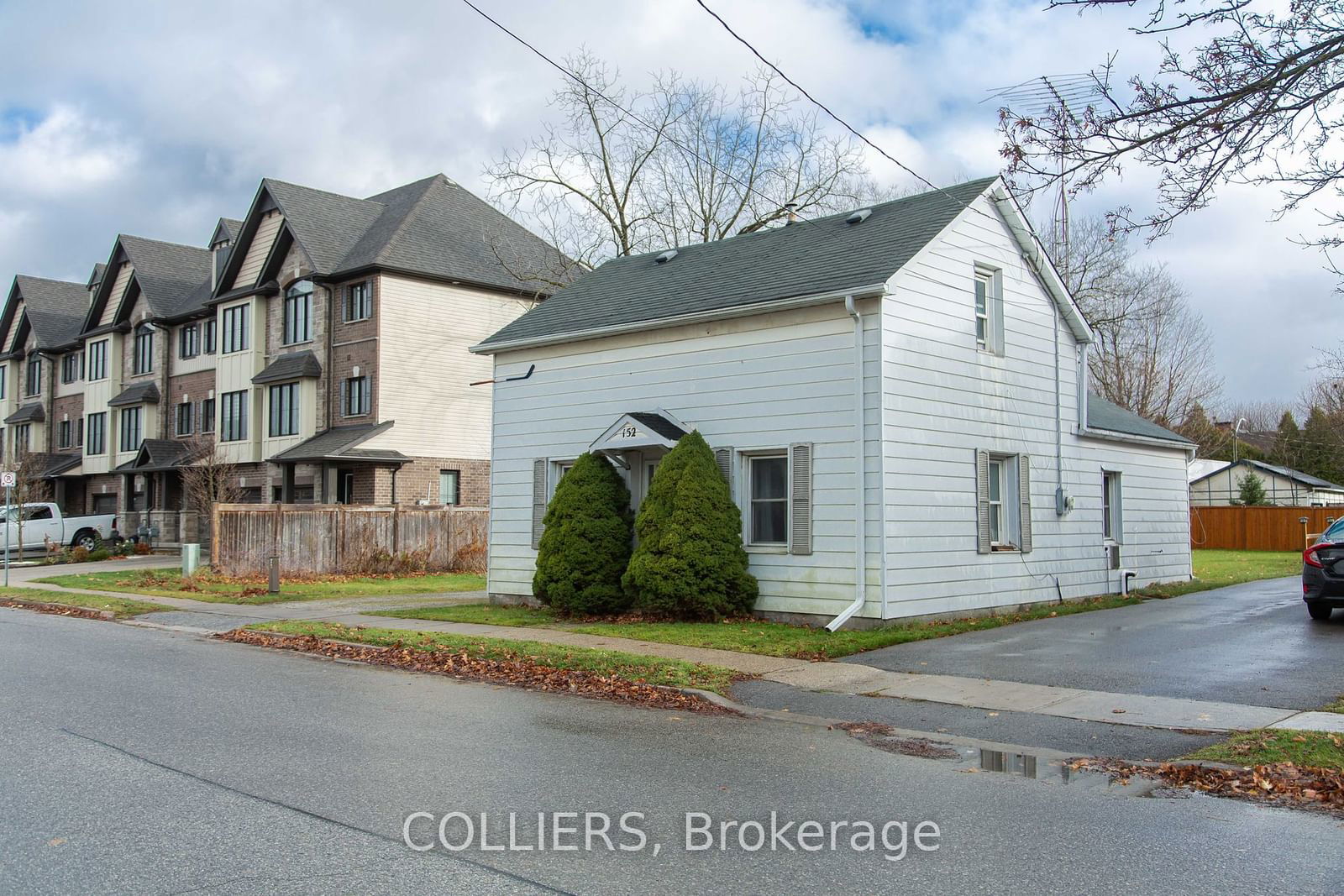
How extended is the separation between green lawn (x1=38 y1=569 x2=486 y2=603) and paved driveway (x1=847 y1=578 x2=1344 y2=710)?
13.2m

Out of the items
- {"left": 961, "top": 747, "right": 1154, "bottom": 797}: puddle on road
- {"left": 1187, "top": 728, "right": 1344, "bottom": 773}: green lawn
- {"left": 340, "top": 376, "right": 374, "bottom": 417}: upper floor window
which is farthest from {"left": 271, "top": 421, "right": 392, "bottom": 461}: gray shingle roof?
{"left": 1187, "top": 728, "right": 1344, "bottom": 773}: green lawn

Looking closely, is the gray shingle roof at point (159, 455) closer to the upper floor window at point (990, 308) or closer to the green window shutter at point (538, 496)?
the green window shutter at point (538, 496)

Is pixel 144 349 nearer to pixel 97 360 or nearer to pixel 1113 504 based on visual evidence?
pixel 97 360

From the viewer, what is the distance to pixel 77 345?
50.6m

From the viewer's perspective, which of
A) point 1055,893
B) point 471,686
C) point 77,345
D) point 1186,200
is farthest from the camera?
point 77,345

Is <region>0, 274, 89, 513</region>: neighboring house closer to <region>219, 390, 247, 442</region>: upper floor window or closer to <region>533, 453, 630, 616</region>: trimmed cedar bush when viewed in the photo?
<region>219, 390, 247, 442</region>: upper floor window

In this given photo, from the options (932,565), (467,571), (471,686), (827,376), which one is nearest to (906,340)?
(827,376)

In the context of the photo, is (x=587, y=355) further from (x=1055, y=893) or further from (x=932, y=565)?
(x=1055, y=893)

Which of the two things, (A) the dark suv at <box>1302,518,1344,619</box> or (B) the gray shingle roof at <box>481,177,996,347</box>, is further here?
(B) the gray shingle roof at <box>481,177,996,347</box>

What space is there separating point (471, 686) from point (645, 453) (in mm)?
7230

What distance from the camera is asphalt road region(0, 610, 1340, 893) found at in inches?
206

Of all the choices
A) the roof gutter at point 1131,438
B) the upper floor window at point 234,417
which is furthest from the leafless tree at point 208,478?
the roof gutter at point 1131,438

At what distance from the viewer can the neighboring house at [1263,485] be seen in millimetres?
53219

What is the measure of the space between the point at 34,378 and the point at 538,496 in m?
46.2
